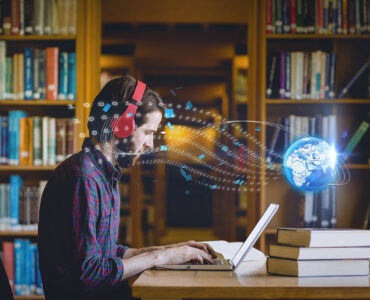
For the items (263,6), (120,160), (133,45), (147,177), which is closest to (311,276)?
(120,160)

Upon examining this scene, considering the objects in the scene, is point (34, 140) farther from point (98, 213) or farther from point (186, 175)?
point (186, 175)

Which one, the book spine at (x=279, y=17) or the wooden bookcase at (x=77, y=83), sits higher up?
the book spine at (x=279, y=17)

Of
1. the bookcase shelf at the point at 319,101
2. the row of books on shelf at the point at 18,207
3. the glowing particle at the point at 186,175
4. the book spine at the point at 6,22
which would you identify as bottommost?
the glowing particle at the point at 186,175

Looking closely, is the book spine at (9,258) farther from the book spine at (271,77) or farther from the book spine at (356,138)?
the book spine at (356,138)

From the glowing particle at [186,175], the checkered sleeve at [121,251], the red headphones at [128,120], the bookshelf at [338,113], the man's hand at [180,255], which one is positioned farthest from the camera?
the glowing particle at [186,175]

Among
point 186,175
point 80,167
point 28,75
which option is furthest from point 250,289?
point 186,175

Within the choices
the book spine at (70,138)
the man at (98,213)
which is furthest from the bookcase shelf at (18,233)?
the man at (98,213)

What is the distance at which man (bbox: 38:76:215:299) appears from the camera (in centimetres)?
119

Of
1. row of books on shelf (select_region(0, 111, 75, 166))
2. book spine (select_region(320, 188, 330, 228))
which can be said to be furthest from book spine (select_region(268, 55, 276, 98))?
row of books on shelf (select_region(0, 111, 75, 166))

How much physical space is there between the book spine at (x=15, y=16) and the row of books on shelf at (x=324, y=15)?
1.36 metres

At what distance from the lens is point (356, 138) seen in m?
2.46

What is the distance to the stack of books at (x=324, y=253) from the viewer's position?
44.9 inches

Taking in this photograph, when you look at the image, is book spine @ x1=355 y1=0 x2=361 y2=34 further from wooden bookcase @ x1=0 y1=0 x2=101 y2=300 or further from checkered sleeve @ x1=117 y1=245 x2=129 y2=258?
checkered sleeve @ x1=117 y1=245 x2=129 y2=258

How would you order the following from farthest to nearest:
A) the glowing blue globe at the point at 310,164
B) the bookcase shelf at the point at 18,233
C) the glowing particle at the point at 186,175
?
the glowing particle at the point at 186,175
the bookcase shelf at the point at 18,233
the glowing blue globe at the point at 310,164
